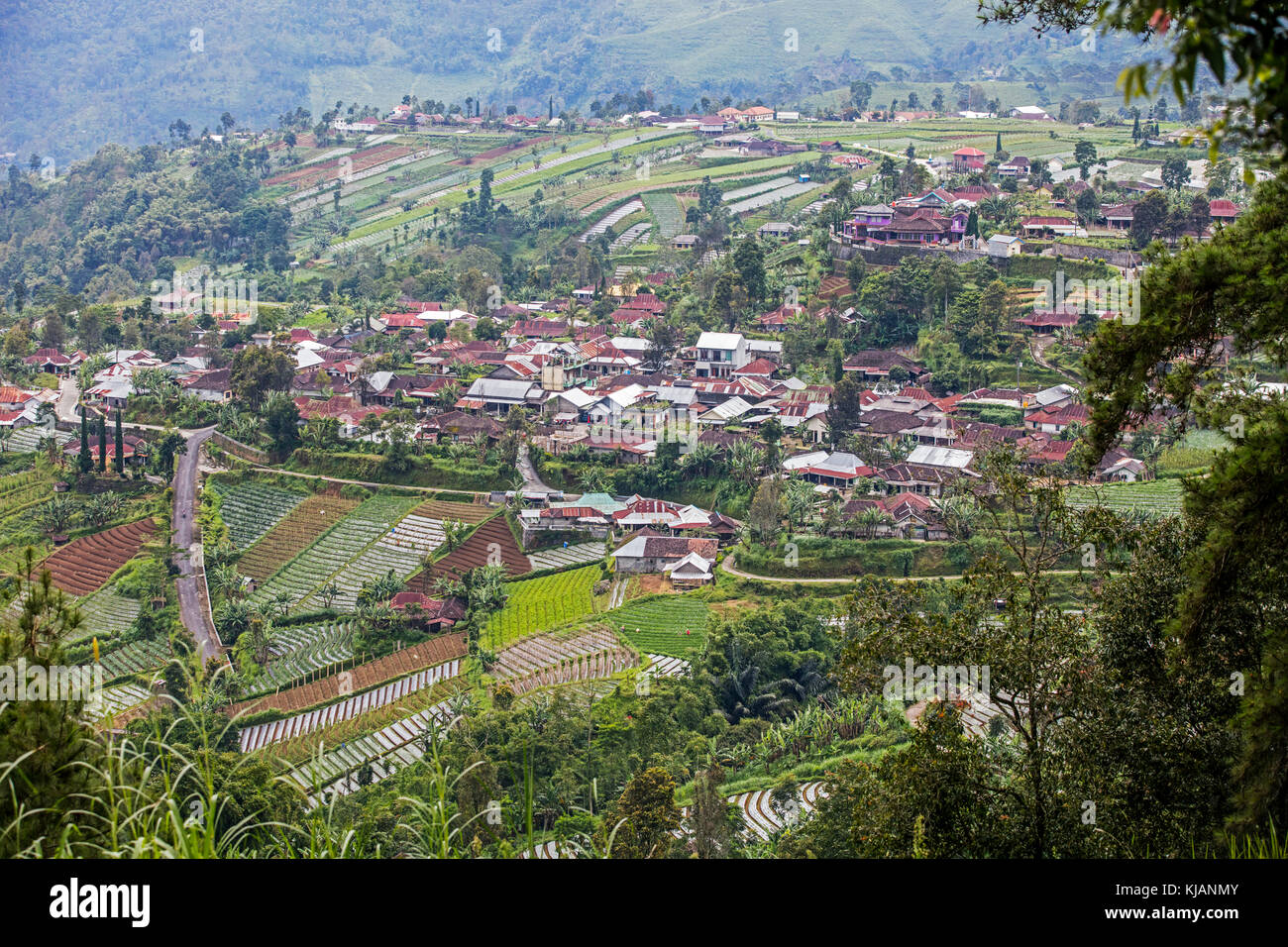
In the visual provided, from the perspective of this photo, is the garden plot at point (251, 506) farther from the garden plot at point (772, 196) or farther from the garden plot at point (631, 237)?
the garden plot at point (772, 196)

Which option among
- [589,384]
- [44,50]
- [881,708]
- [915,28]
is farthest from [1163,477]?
[44,50]

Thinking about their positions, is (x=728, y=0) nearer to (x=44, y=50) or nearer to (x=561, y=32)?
(x=561, y=32)

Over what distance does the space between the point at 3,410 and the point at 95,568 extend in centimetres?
711

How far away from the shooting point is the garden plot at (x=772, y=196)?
32125 millimetres

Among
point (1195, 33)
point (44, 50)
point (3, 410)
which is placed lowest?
point (3, 410)

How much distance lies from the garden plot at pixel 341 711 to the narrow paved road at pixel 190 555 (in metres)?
1.78

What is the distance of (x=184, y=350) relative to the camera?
84.0 feet

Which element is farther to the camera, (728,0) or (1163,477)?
(728,0)

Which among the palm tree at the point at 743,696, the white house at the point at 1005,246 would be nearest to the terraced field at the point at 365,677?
the palm tree at the point at 743,696

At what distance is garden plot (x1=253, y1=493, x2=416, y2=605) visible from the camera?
55.1ft

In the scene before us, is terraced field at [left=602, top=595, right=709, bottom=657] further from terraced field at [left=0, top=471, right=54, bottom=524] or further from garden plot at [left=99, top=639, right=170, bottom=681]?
terraced field at [left=0, top=471, right=54, bottom=524]

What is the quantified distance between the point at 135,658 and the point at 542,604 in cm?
503

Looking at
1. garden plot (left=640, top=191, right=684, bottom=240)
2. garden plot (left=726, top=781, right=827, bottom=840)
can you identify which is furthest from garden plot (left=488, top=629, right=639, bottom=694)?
garden plot (left=640, top=191, right=684, bottom=240)
